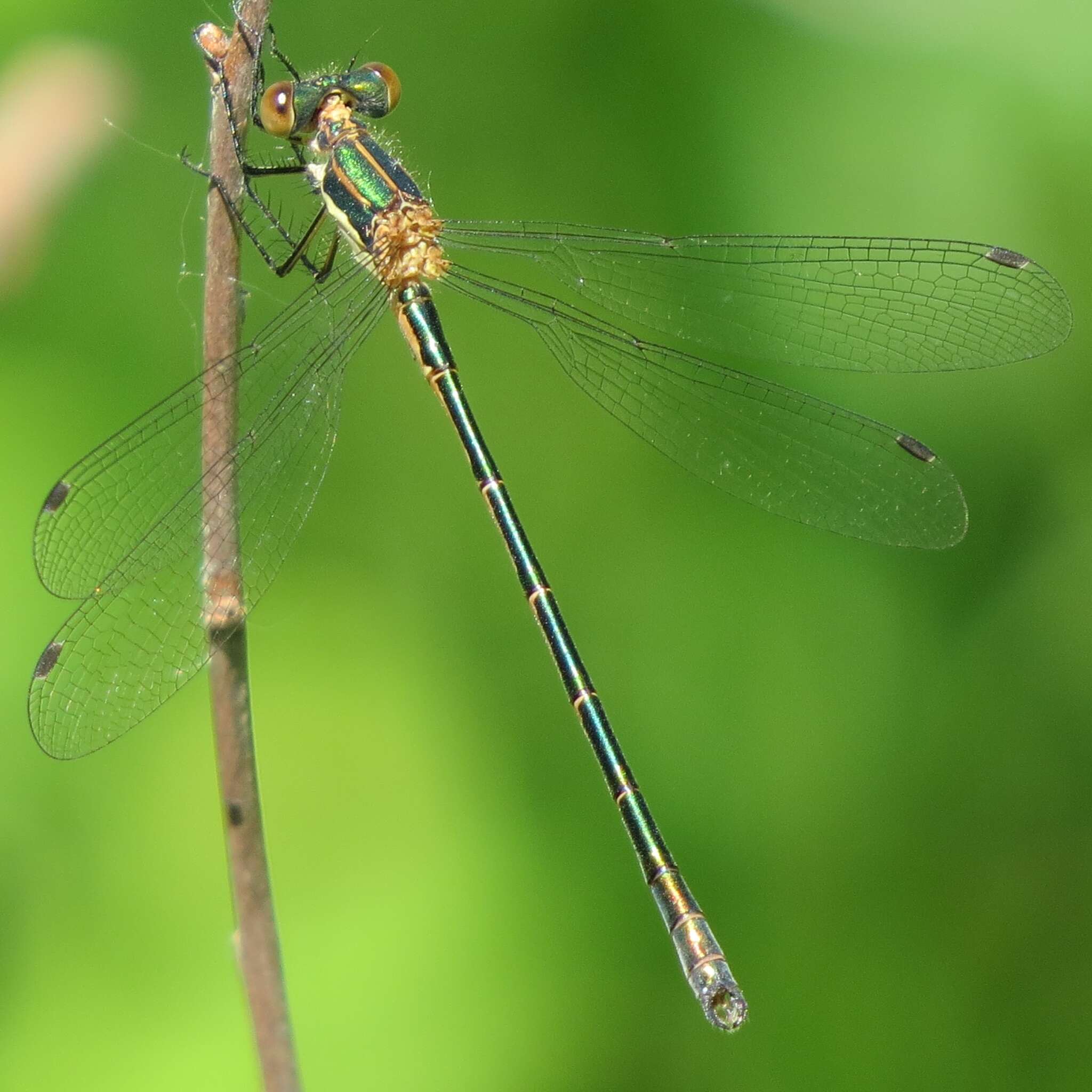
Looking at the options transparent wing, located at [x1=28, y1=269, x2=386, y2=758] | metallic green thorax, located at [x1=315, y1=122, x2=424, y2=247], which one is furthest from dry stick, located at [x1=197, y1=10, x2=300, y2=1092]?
metallic green thorax, located at [x1=315, y1=122, x2=424, y2=247]

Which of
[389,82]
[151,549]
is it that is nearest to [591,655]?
[151,549]

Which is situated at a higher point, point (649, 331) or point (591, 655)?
point (649, 331)

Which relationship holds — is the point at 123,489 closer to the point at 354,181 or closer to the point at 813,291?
the point at 354,181

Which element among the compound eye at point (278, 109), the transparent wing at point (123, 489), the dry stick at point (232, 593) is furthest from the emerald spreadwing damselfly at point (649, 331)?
the dry stick at point (232, 593)

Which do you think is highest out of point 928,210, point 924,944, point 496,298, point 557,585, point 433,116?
point 928,210

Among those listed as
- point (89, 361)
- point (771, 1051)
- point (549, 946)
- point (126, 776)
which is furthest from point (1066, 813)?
point (89, 361)

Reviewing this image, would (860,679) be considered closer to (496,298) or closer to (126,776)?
(496,298)
